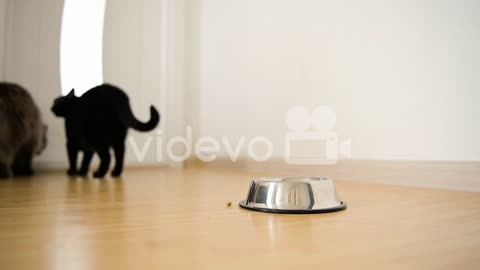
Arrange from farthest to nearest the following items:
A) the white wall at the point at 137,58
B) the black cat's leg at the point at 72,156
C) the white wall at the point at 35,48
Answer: the white wall at the point at 137,58
the white wall at the point at 35,48
the black cat's leg at the point at 72,156

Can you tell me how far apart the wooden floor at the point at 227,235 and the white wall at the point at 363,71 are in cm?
37

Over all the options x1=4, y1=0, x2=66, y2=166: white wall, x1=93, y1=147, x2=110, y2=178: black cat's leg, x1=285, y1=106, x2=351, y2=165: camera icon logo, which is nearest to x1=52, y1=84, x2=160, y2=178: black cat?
x1=93, y1=147, x2=110, y2=178: black cat's leg

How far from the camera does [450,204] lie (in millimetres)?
957

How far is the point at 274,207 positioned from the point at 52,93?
1799mm

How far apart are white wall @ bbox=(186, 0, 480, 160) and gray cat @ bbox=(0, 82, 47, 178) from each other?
40.1 inches

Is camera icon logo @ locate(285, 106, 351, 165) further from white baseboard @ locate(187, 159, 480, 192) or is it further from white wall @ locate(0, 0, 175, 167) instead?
white wall @ locate(0, 0, 175, 167)

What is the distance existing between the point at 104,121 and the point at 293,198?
1123 mm

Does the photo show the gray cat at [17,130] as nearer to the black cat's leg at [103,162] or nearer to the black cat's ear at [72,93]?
the black cat's leg at [103,162]

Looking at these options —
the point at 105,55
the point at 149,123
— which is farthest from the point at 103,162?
the point at 105,55

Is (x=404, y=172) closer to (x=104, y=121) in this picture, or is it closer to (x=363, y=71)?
(x=363, y=71)

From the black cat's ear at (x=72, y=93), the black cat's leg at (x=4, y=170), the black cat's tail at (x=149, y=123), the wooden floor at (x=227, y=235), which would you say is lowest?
the black cat's leg at (x=4, y=170)

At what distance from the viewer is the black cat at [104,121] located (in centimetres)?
167

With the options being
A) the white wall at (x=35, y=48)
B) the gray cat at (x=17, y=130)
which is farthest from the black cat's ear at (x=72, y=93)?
the white wall at (x=35, y=48)

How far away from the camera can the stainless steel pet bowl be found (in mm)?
814
